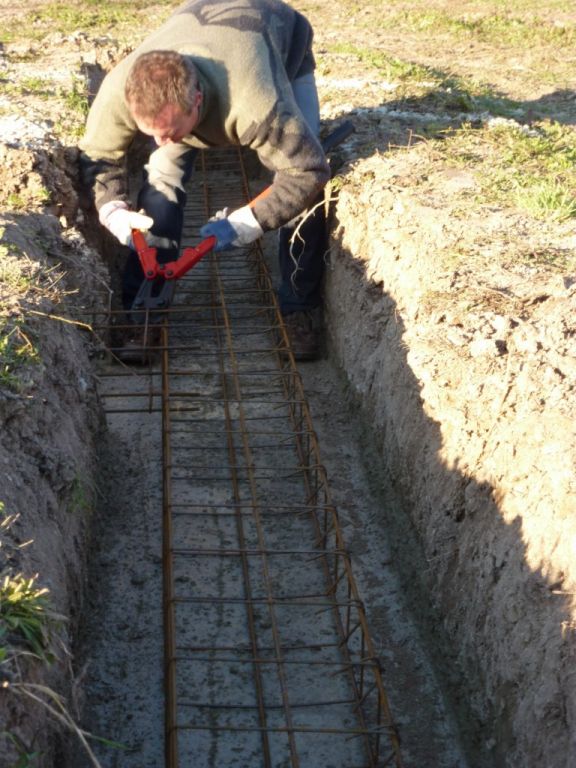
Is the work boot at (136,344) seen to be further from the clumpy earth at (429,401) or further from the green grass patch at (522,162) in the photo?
the green grass patch at (522,162)

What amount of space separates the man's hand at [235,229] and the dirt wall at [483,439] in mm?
684

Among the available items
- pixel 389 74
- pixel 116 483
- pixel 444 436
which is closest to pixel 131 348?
pixel 116 483

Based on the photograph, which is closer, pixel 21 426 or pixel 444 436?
pixel 21 426

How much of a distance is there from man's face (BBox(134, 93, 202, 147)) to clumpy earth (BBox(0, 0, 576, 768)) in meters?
0.80

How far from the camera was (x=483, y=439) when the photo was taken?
4027 millimetres

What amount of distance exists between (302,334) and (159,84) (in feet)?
6.52

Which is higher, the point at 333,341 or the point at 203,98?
the point at 203,98

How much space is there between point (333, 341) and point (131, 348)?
132cm

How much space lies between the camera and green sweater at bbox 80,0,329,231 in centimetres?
502

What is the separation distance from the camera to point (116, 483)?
4.95 metres

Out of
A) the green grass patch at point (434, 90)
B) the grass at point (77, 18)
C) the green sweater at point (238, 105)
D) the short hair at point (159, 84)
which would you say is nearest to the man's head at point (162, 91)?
the short hair at point (159, 84)

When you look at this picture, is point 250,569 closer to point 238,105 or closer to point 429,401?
point 429,401

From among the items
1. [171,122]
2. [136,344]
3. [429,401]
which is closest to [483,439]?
[429,401]

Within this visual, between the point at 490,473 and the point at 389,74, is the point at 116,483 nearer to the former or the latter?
the point at 490,473
